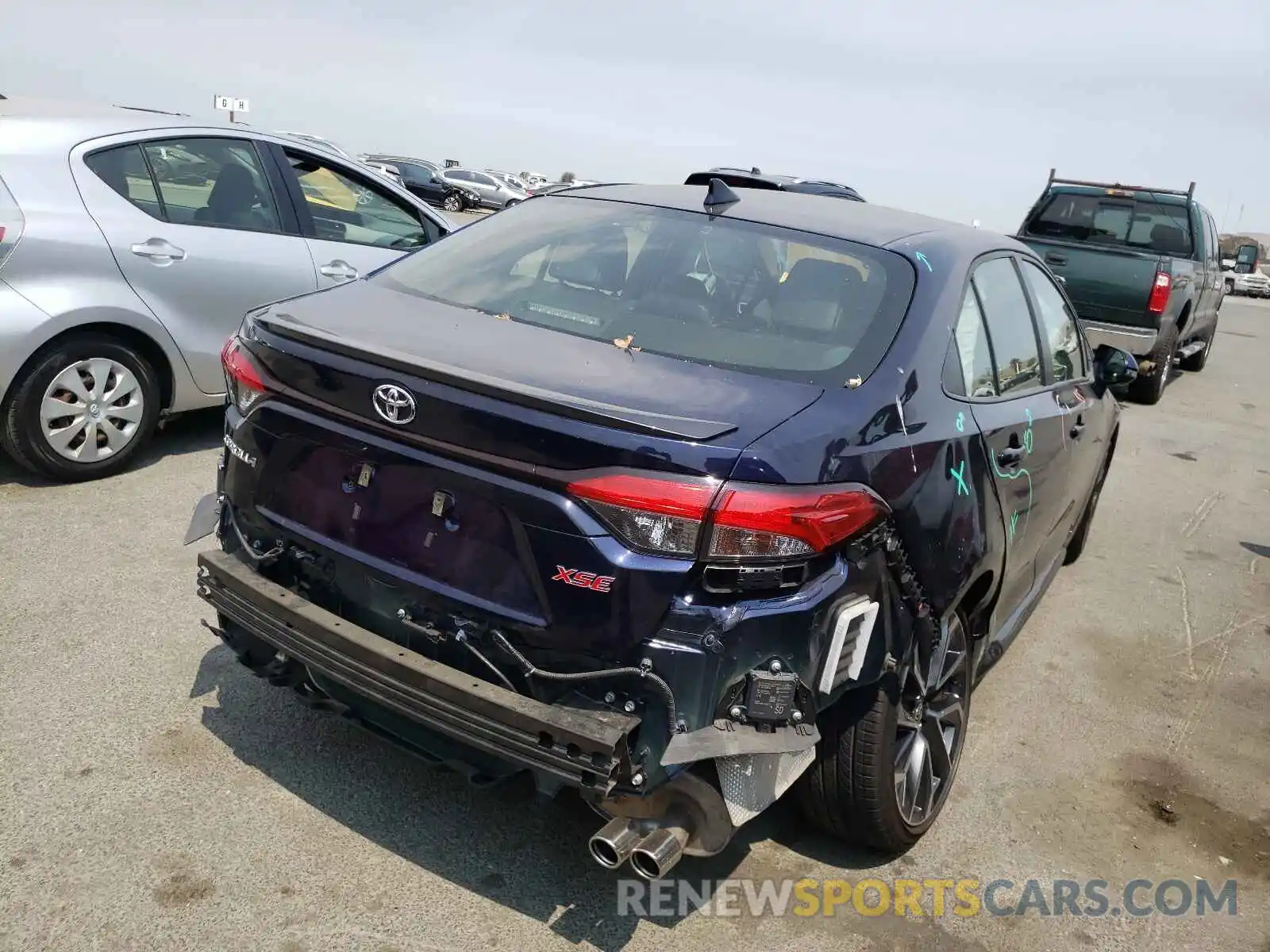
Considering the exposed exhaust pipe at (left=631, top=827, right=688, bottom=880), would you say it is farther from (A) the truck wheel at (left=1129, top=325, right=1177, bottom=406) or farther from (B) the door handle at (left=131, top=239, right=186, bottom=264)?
(A) the truck wheel at (left=1129, top=325, right=1177, bottom=406)

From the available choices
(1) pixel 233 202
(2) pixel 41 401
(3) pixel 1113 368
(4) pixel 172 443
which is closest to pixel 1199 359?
(3) pixel 1113 368

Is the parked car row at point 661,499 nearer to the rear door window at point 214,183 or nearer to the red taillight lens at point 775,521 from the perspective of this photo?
the red taillight lens at point 775,521

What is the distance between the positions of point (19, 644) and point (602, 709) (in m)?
2.36

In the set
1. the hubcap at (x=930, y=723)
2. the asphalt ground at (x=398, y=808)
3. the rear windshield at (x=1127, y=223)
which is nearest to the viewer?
the asphalt ground at (x=398, y=808)

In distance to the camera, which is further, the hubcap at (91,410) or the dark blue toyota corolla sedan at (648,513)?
the hubcap at (91,410)

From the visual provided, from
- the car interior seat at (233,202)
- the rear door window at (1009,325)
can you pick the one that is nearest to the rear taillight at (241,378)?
the rear door window at (1009,325)

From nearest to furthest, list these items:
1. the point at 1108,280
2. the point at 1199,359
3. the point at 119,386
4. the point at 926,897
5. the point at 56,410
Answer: the point at 926,897 → the point at 56,410 → the point at 119,386 → the point at 1108,280 → the point at 1199,359

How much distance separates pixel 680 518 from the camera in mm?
2295

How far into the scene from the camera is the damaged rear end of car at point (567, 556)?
233 cm

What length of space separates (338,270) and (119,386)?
4.50 ft

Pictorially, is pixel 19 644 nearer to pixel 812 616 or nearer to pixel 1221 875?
pixel 812 616

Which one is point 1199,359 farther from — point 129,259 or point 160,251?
point 129,259

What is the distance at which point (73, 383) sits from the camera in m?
5.02

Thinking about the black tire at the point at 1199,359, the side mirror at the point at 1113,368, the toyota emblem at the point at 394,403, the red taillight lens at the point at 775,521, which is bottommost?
the black tire at the point at 1199,359
